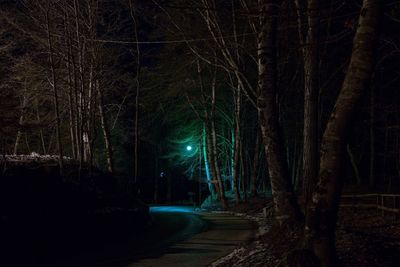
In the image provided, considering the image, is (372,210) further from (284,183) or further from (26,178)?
(26,178)

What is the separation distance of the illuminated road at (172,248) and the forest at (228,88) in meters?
2.47

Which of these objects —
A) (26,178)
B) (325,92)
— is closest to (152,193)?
(325,92)

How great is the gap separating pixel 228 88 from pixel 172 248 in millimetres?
24118

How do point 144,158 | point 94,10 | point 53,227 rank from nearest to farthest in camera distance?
point 53,227 < point 94,10 < point 144,158

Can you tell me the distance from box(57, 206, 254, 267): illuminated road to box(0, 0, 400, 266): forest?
8.10ft

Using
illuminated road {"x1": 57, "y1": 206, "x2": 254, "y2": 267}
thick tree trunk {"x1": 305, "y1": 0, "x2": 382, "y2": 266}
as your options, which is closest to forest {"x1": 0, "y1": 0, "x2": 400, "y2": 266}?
thick tree trunk {"x1": 305, "y1": 0, "x2": 382, "y2": 266}

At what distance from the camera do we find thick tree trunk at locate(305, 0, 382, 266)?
6.14 metres

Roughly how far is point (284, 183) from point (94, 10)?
15.9 meters

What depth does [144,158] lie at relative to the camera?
5875cm

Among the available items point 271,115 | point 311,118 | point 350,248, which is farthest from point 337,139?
point 311,118

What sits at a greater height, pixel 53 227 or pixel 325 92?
pixel 325 92

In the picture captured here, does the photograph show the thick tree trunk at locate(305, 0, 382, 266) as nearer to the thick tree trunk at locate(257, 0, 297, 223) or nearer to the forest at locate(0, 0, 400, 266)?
the forest at locate(0, 0, 400, 266)

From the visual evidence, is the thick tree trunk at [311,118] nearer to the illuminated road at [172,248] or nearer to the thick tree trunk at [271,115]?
the thick tree trunk at [271,115]

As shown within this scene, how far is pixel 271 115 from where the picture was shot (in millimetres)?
11773
